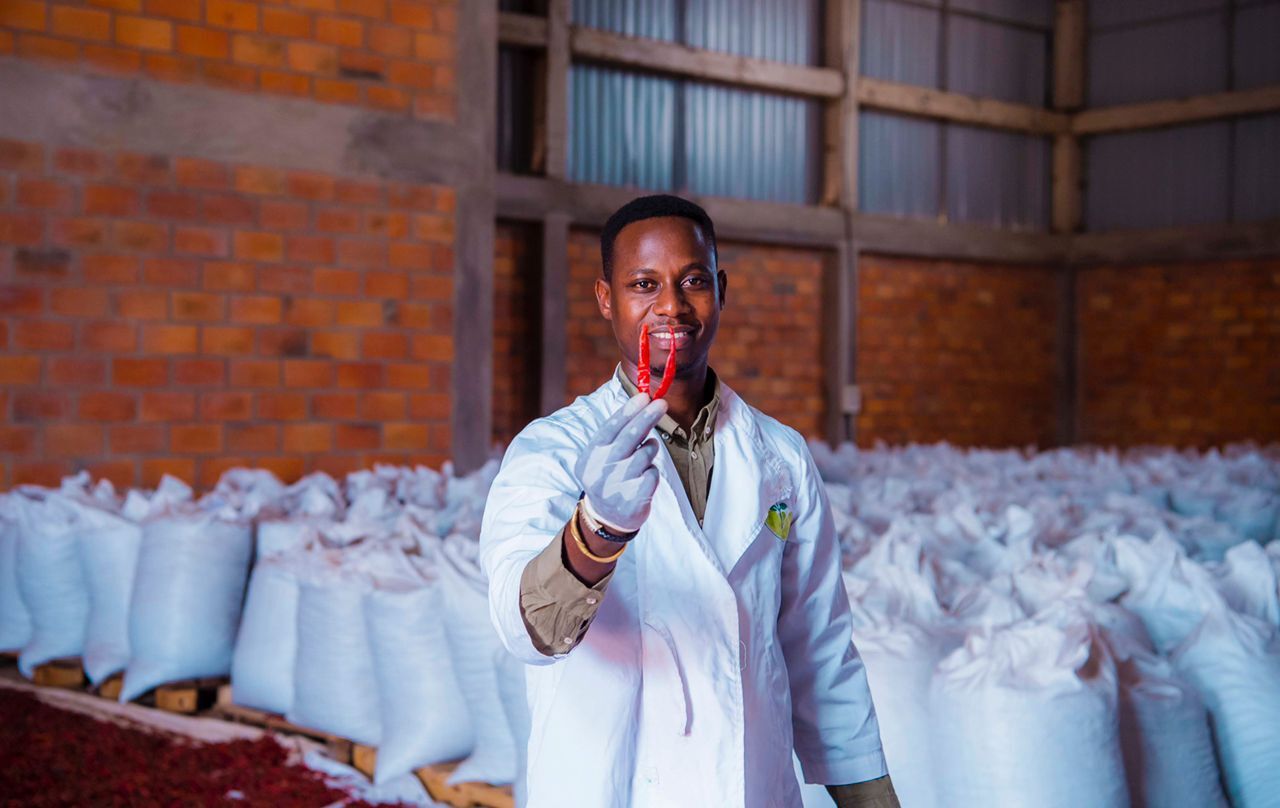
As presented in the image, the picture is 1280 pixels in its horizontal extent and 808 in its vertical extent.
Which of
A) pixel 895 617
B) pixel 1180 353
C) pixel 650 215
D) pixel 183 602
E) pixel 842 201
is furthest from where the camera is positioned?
pixel 1180 353

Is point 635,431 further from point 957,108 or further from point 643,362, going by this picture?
point 957,108

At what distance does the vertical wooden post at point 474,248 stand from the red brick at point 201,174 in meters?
Result: 1.10

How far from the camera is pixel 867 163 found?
923cm

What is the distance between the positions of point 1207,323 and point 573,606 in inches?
379

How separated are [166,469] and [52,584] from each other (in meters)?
1.01

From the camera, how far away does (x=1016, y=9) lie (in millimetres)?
10031

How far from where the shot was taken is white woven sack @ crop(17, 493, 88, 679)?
4.12 metres

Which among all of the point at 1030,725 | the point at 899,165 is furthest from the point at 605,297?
the point at 899,165

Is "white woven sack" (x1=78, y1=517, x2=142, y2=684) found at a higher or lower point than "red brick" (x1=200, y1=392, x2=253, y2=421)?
lower

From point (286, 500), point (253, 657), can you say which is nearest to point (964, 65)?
point (286, 500)

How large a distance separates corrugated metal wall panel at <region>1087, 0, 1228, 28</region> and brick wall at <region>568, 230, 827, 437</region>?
3.47 meters

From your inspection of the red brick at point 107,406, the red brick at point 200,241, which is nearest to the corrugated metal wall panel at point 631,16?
the red brick at point 200,241

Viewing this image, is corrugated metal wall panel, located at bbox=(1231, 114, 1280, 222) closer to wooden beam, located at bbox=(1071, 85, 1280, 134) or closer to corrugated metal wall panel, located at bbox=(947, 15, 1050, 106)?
wooden beam, located at bbox=(1071, 85, 1280, 134)

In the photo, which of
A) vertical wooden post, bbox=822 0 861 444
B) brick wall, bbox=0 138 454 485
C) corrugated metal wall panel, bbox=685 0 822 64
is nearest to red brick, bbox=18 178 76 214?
brick wall, bbox=0 138 454 485
